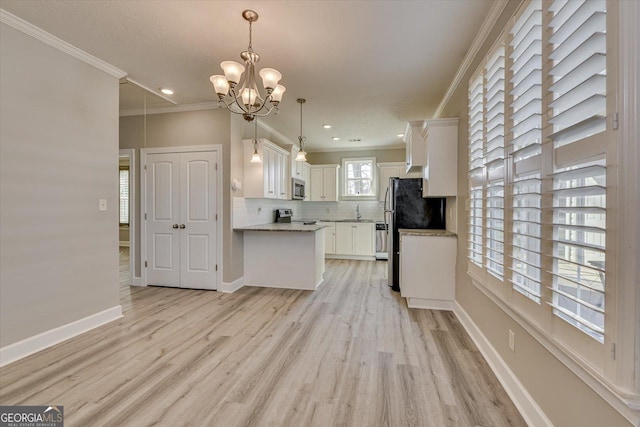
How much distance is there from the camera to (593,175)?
1.09 m

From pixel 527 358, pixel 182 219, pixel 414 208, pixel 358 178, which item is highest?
pixel 358 178

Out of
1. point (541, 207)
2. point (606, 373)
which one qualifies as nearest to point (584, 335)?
point (606, 373)

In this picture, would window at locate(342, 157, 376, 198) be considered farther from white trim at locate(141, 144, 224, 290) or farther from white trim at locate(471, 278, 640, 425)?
white trim at locate(471, 278, 640, 425)

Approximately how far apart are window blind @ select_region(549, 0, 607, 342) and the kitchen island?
3.00 m

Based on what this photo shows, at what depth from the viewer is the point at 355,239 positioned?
6426 mm

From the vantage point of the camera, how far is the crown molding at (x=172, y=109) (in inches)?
157

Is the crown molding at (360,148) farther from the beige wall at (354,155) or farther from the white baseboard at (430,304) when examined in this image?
the white baseboard at (430,304)

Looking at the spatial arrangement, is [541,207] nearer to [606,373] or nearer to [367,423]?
[606,373]

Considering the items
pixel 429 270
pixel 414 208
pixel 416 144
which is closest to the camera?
pixel 429 270

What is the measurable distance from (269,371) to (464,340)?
5.67 feet

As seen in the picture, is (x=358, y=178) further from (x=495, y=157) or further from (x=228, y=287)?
(x=495, y=157)

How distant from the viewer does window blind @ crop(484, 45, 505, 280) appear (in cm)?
193

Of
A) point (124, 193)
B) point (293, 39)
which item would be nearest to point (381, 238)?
point (293, 39)

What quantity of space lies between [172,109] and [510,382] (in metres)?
4.81
